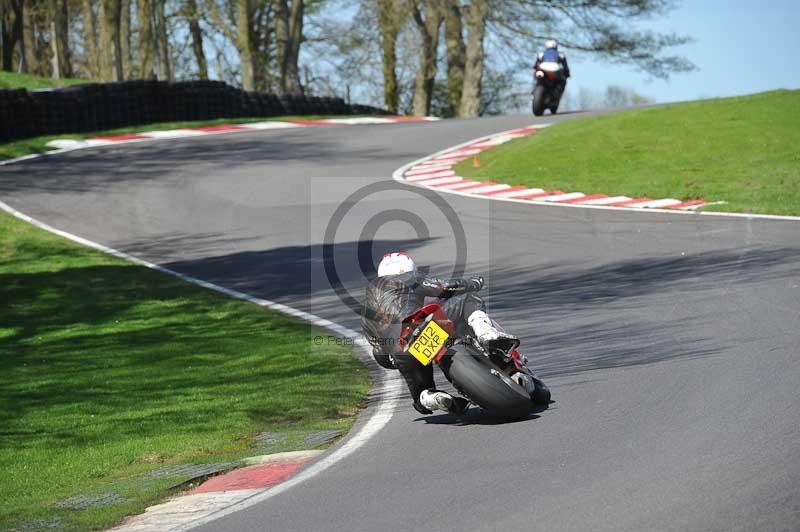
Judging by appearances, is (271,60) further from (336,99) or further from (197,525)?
(197,525)

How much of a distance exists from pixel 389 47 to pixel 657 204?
36181 mm

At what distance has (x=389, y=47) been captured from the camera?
52844 millimetres

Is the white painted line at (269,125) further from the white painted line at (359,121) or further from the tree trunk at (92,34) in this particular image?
the tree trunk at (92,34)

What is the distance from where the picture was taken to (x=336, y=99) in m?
36.8

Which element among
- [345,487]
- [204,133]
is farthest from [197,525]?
[204,133]

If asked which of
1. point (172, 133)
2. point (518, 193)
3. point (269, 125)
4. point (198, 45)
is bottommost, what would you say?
point (518, 193)

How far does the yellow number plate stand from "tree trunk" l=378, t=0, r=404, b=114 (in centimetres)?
4099

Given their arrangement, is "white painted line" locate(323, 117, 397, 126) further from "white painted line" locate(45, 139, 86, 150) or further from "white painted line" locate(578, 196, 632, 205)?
"white painted line" locate(578, 196, 632, 205)

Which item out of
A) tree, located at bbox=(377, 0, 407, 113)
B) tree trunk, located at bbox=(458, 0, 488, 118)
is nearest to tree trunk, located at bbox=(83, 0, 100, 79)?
tree, located at bbox=(377, 0, 407, 113)


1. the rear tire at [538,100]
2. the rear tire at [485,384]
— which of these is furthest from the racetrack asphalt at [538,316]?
the rear tire at [538,100]

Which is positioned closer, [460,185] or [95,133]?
[460,185]

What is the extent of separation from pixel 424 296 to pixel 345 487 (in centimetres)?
201

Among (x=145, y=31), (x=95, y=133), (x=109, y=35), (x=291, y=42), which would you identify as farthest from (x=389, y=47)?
(x=95, y=133)

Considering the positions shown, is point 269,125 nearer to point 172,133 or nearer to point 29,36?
point 172,133
